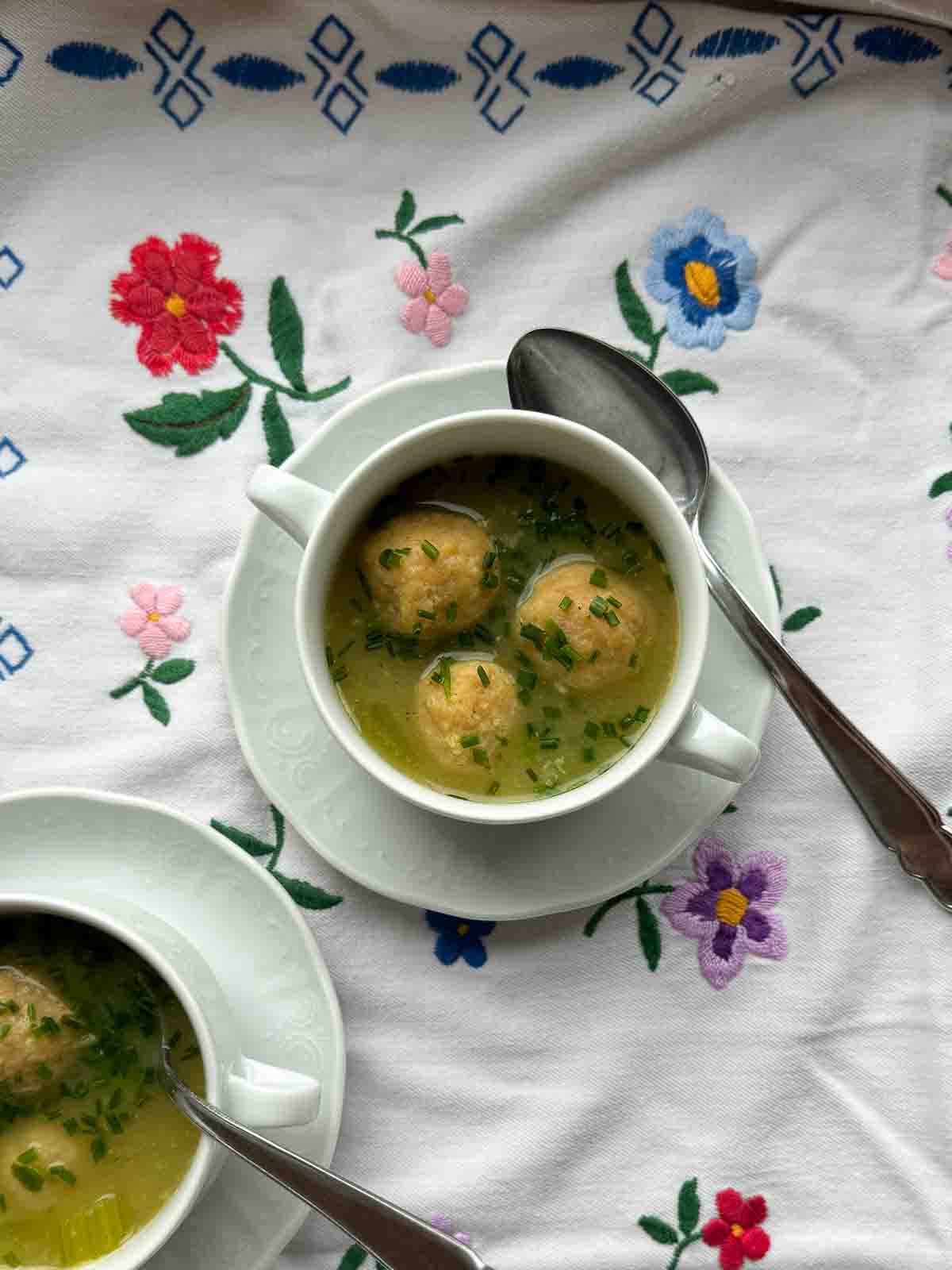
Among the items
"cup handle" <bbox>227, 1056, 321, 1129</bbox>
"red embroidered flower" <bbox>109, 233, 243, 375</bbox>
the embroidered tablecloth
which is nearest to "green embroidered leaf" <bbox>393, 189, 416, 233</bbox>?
the embroidered tablecloth

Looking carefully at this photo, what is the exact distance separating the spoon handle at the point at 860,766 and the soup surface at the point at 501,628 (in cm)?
9

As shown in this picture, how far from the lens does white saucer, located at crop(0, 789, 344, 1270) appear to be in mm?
1394

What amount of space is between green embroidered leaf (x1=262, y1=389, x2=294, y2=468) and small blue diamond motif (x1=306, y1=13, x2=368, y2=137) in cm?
33

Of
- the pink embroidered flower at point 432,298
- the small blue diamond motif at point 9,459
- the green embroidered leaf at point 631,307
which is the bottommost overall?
the small blue diamond motif at point 9,459

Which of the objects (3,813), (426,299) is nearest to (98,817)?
(3,813)

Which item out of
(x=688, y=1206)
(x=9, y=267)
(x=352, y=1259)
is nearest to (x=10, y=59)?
(x=9, y=267)

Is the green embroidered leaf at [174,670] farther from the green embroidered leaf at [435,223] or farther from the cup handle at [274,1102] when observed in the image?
the green embroidered leaf at [435,223]

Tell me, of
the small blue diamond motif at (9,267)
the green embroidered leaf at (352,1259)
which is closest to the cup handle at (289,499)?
the small blue diamond motif at (9,267)

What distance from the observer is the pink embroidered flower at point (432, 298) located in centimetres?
153

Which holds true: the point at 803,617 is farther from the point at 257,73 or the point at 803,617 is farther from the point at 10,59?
the point at 10,59

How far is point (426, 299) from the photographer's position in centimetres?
153

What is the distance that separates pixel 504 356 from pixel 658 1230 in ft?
3.34

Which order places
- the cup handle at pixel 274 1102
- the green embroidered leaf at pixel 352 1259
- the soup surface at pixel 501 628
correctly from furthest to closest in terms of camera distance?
the green embroidered leaf at pixel 352 1259 < the soup surface at pixel 501 628 < the cup handle at pixel 274 1102

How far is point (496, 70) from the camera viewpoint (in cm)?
155
